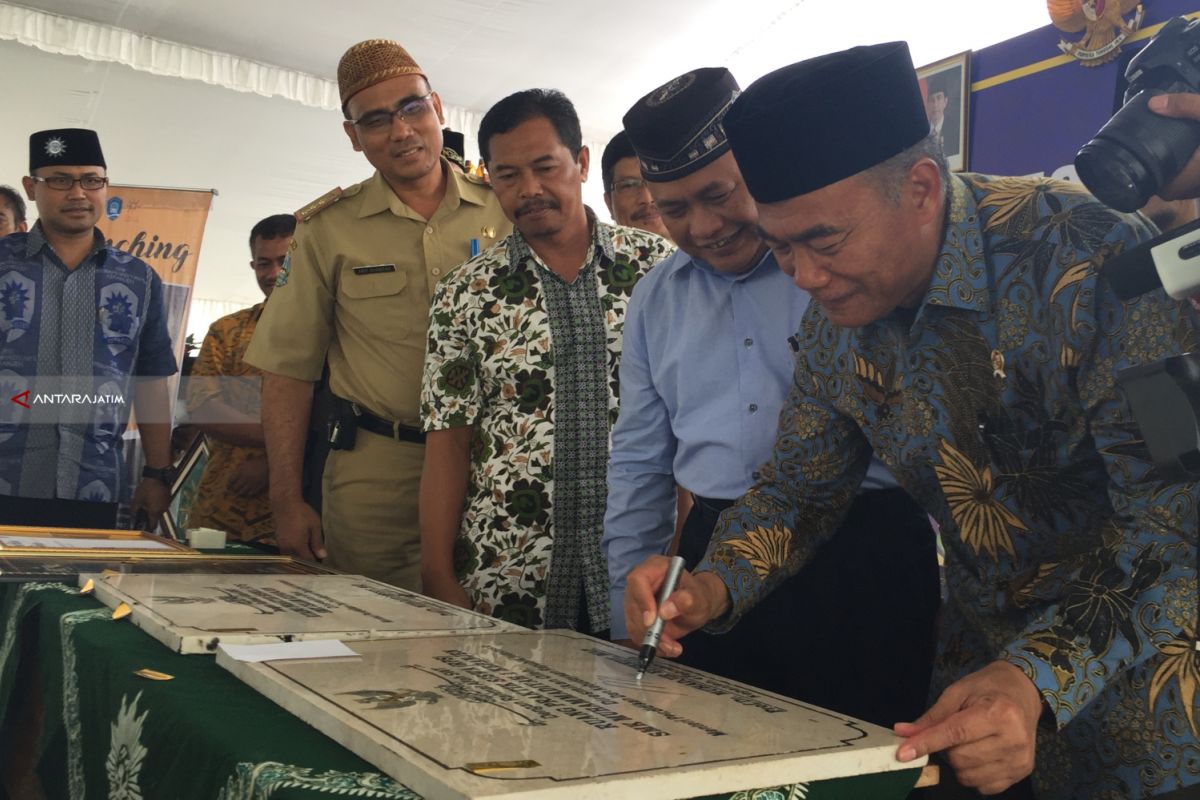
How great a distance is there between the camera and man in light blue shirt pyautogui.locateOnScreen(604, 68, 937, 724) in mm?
1559

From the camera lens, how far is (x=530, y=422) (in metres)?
2.03

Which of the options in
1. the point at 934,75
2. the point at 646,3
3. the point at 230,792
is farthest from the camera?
the point at 646,3

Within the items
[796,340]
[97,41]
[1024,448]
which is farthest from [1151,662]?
[97,41]

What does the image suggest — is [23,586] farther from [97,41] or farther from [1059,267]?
[97,41]

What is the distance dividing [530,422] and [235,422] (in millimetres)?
1566

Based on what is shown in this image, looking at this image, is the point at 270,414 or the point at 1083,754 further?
the point at 270,414

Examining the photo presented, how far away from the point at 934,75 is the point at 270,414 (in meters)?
1.83

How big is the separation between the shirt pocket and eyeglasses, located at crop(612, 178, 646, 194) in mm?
1044

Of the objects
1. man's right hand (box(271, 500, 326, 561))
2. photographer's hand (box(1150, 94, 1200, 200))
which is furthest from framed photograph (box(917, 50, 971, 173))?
man's right hand (box(271, 500, 326, 561))

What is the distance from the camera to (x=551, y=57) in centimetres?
681

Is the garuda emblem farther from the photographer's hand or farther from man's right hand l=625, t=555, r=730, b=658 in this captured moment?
man's right hand l=625, t=555, r=730, b=658

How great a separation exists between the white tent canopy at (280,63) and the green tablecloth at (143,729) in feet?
15.7

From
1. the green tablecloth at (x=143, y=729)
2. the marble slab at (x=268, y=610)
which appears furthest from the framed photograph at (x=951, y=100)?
the green tablecloth at (x=143, y=729)

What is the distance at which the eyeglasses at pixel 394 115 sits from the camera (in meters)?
2.43
